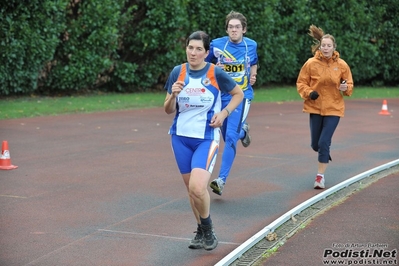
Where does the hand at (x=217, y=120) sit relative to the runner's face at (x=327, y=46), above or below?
below

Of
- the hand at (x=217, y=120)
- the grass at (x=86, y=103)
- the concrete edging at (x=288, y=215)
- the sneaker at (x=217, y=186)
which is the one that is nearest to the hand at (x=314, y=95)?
the concrete edging at (x=288, y=215)

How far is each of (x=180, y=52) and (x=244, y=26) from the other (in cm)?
1479

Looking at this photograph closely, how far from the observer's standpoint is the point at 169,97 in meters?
6.91

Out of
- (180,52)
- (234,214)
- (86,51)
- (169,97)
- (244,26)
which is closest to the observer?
(169,97)

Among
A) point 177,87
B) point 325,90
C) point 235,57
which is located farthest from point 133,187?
point 177,87

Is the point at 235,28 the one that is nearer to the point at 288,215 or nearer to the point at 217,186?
the point at 217,186

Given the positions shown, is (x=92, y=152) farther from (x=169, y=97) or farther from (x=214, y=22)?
(x=214, y=22)

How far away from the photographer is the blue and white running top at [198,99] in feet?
22.8

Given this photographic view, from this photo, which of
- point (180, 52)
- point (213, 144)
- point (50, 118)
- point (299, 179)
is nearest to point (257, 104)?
point (180, 52)

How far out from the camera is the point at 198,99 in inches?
274

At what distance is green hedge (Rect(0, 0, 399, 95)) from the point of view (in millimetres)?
20000

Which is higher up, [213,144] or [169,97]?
[169,97]

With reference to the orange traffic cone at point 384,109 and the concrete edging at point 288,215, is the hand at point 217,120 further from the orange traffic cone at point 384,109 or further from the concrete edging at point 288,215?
the orange traffic cone at point 384,109

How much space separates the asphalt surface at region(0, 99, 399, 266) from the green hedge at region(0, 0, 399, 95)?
3.67 metres
